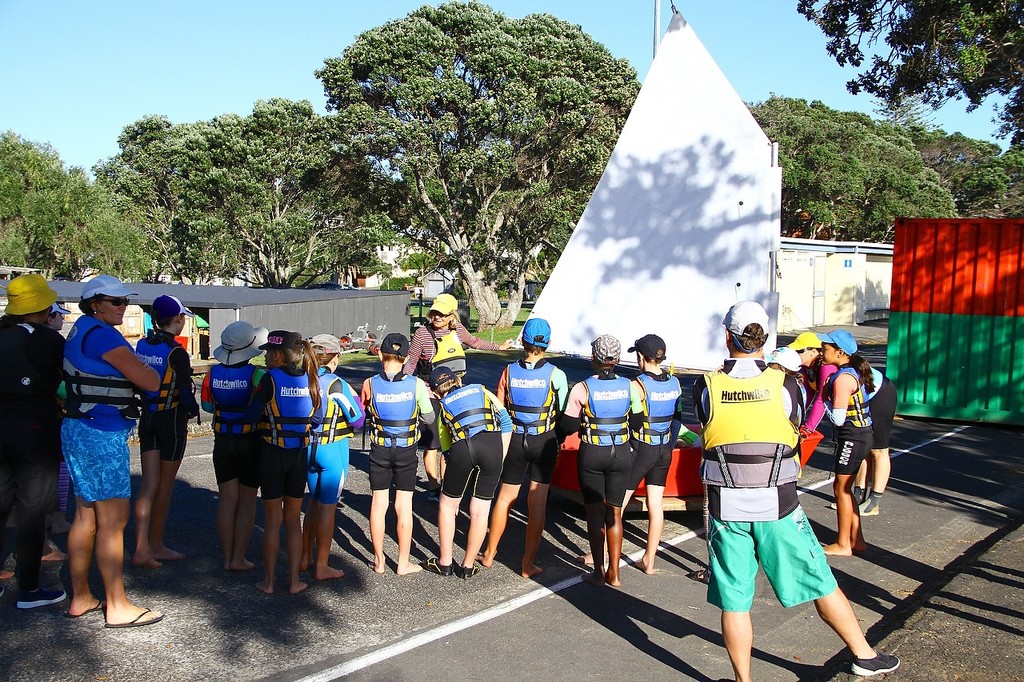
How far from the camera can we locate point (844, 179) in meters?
42.4

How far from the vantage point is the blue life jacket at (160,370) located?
549 centimetres

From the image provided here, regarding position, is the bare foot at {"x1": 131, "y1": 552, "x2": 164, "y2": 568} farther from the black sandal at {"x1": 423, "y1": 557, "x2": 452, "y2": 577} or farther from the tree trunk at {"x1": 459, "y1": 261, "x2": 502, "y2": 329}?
the tree trunk at {"x1": 459, "y1": 261, "x2": 502, "y2": 329}

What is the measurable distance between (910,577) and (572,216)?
25.5 m

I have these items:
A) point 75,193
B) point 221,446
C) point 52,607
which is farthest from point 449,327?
point 75,193

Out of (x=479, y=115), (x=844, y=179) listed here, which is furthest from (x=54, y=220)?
(x=844, y=179)

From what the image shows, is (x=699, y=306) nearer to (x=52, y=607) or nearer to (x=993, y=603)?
(x=993, y=603)

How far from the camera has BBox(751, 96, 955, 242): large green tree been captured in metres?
42.4

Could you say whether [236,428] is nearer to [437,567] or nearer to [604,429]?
[437,567]

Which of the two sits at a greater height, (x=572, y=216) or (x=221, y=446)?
(x=572, y=216)

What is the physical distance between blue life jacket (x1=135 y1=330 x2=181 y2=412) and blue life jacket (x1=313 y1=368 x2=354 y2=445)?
1070 mm

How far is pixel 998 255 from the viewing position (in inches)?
462

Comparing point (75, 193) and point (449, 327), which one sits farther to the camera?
point (75, 193)

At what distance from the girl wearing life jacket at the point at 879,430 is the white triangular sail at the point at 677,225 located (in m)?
2.00

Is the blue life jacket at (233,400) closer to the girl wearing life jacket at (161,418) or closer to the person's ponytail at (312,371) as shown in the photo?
the girl wearing life jacket at (161,418)
